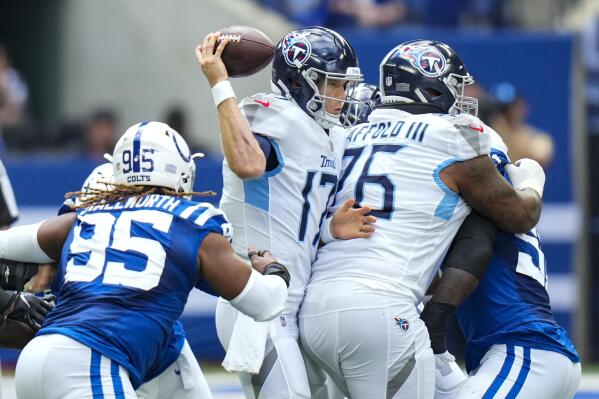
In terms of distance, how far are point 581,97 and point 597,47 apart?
124cm

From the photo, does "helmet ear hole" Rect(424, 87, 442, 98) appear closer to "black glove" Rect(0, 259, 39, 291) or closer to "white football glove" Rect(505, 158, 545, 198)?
"white football glove" Rect(505, 158, 545, 198)

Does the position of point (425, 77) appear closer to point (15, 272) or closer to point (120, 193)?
point (120, 193)

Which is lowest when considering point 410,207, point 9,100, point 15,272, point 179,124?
point 9,100

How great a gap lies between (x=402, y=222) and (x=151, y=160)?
1012 millimetres

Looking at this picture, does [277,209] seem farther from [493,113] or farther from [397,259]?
[493,113]

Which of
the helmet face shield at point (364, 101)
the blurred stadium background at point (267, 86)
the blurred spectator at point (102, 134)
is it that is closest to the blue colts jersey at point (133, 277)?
the helmet face shield at point (364, 101)

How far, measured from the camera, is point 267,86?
10.3 meters

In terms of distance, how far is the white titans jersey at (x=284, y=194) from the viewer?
4.83 meters

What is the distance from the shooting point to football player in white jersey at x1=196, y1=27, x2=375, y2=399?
465 centimetres

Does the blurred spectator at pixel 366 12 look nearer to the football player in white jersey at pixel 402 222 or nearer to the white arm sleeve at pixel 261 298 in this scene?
the football player in white jersey at pixel 402 222

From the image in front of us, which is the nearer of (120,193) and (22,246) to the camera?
(120,193)

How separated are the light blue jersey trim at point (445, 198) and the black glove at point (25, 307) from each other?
1597 mm

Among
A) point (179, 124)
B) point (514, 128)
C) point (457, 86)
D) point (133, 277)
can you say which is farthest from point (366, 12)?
point (133, 277)

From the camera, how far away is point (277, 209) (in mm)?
4840
